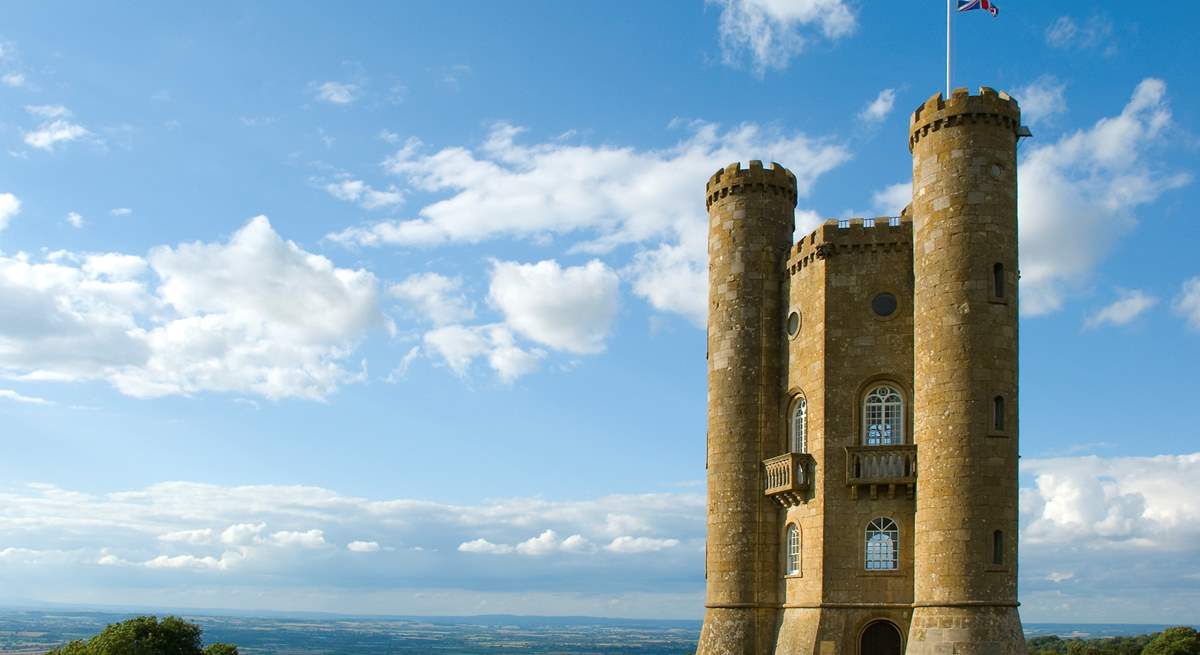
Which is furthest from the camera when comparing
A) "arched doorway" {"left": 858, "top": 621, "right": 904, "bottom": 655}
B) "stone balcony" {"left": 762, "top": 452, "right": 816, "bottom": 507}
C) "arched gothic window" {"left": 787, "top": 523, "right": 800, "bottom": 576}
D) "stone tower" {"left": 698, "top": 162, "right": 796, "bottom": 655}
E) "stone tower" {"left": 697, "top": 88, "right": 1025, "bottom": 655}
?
"stone tower" {"left": 698, "top": 162, "right": 796, "bottom": 655}

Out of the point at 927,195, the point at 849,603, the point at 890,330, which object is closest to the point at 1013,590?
the point at 849,603

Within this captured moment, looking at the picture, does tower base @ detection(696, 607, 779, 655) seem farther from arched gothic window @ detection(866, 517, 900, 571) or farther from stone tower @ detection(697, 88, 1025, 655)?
arched gothic window @ detection(866, 517, 900, 571)

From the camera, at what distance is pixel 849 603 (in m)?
40.9

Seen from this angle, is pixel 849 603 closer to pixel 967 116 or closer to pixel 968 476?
pixel 968 476

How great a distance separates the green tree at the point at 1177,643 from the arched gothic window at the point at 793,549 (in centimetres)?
5986

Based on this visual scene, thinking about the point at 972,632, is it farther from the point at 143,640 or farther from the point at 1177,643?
the point at 1177,643

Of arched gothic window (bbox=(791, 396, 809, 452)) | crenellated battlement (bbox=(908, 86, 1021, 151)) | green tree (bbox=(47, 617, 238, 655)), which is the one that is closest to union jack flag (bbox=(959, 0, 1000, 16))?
crenellated battlement (bbox=(908, 86, 1021, 151))

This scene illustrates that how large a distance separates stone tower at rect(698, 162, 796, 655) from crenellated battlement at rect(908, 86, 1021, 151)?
318 inches

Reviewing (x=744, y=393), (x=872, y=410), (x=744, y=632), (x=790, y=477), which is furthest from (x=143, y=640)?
(x=872, y=410)

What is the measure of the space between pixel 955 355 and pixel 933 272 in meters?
2.80

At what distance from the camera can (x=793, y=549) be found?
43.9m

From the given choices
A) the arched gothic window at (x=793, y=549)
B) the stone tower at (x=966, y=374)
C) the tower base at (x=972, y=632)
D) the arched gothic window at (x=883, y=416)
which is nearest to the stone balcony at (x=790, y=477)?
the arched gothic window at (x=793, y=549)

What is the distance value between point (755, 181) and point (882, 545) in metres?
14.2

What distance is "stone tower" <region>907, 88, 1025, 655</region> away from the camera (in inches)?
1454
